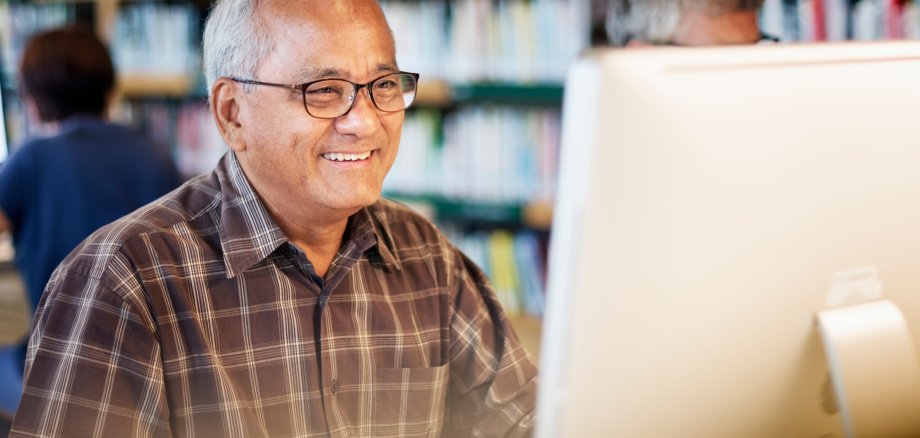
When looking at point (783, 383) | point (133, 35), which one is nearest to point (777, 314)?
point (783, 383)

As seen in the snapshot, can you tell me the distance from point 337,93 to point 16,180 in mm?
1414

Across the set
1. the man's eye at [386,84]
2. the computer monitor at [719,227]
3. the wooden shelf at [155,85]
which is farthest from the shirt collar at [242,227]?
the wooden shelf at [155,85]

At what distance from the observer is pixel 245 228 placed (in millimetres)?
1242

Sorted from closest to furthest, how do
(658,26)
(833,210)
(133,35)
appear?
(833,210) → (658,26) → (133,35)

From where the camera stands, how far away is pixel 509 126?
9.41 ft

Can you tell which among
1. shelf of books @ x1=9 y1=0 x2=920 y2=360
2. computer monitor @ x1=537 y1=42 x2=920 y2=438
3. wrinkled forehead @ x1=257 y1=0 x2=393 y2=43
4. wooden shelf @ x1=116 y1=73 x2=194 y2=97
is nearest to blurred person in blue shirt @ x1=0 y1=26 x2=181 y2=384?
shelf of books @ x1=9 y1=0 x2=920 y2=360

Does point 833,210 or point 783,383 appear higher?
point 833,210

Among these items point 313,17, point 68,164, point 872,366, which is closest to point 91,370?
point 313,17

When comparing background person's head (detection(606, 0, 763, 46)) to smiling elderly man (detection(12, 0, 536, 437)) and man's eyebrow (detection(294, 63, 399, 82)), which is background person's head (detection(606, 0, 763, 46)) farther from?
man's eyebrow (detection(294, 63, 399, 82))

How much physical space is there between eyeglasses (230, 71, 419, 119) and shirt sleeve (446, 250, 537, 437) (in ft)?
1.00

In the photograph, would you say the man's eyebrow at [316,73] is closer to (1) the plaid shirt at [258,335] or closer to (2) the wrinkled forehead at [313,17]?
(2) the wrinkled forehead at [313,17]

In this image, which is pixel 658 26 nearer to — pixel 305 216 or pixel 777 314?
pixel 305 216

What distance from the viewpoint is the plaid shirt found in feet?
3.55

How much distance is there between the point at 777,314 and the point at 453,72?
2.13 m
